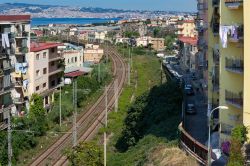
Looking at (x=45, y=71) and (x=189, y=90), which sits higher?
(x=45, y=71)

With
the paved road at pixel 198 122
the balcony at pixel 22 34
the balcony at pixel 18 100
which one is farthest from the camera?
the balcony at pixel 22 34

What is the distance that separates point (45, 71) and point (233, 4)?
2429 cm

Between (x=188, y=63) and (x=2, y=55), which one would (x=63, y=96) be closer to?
(x=2, y=55)

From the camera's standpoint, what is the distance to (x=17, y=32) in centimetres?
3681

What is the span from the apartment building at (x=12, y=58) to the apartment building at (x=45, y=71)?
4.39 feet

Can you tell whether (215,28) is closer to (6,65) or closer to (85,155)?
(85,155)

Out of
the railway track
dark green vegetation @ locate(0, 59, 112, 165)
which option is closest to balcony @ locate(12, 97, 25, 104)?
dark green vegetation @ locate(0, 59, 112, 165)

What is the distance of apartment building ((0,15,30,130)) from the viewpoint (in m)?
33.7

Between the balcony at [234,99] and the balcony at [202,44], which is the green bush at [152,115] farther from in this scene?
the balcony at [234,99]

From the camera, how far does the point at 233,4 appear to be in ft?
64.0

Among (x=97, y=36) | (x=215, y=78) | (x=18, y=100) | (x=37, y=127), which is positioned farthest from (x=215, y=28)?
(x=97, y=36)

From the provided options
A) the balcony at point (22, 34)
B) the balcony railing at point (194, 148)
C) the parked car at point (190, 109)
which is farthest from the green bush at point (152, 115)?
the balcony at point (22, 34)

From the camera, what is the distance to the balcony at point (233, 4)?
1922 centimetres

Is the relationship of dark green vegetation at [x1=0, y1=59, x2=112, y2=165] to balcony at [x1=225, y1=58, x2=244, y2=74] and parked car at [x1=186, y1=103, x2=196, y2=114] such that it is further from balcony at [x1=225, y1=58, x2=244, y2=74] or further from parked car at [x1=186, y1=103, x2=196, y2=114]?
balcony at [x1=225, y1=58, x2=244, y2=74]
